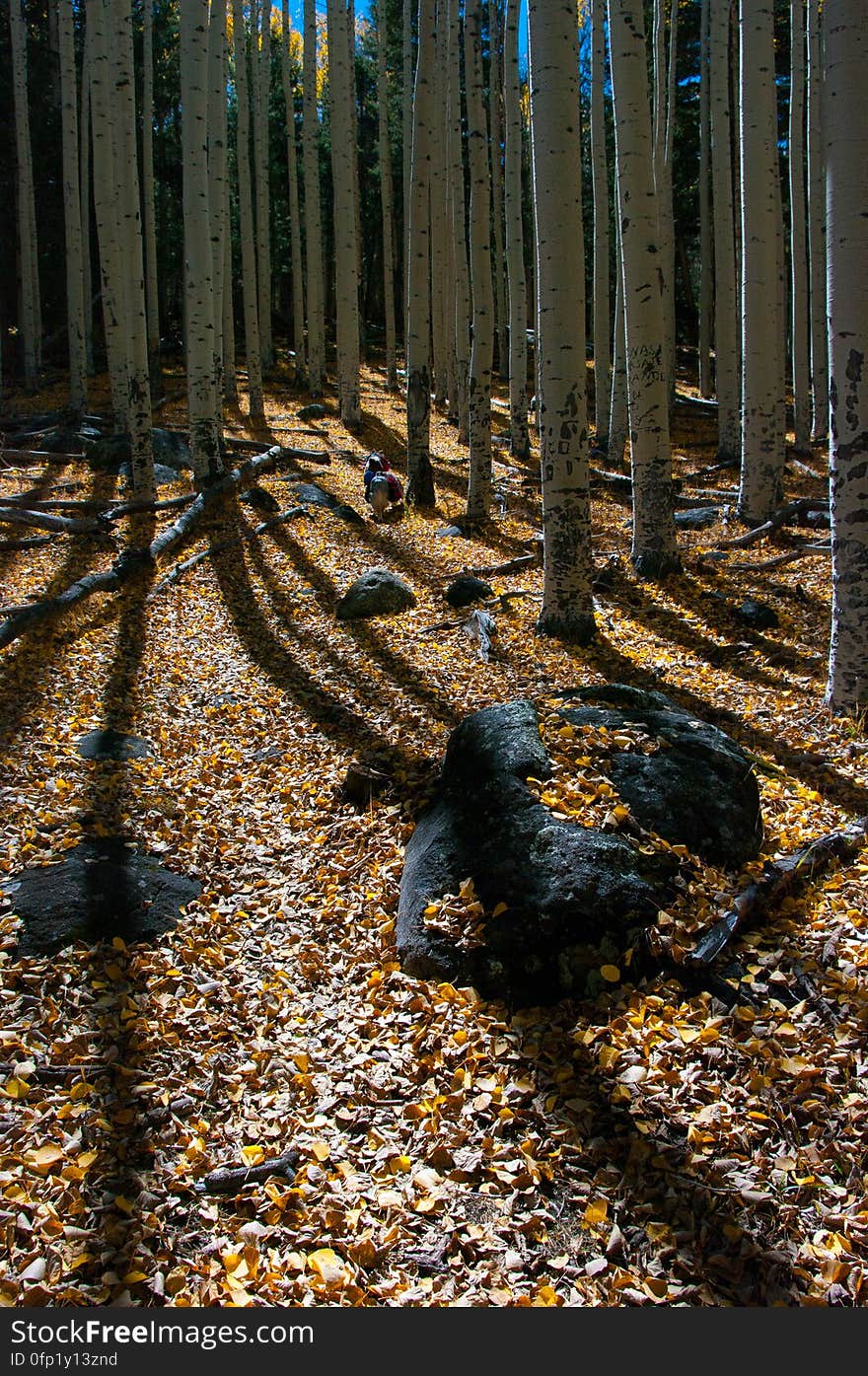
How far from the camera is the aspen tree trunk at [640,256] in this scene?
6.84m

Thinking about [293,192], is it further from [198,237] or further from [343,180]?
[198,237]

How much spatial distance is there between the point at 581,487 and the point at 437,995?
4.31 meters

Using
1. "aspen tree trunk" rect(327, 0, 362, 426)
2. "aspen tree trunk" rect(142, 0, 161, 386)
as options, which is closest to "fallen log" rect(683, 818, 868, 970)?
"aspen tree trunk" rect(327, 0, 362, 426)

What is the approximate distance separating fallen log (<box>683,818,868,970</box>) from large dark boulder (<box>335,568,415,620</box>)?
188 inches

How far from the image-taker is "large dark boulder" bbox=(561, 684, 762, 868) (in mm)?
3729

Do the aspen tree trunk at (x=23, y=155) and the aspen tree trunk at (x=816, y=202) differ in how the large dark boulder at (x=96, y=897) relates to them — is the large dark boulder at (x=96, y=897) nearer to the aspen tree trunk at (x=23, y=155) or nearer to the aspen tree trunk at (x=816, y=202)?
the aspen tree trunk at (x=816, y=202)

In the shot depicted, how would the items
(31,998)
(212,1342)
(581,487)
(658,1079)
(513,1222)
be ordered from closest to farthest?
(212,1342) < (513,1222) < (658,1079) < (31,998) < (581,487)

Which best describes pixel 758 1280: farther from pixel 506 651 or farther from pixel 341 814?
pixel 506 651

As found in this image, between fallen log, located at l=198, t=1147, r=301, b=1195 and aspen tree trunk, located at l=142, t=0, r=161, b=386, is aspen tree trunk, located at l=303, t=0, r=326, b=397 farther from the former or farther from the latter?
fallen log, located at l=198, t=1147, r=301, b=1195

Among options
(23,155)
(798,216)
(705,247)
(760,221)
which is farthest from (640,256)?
(23,155)

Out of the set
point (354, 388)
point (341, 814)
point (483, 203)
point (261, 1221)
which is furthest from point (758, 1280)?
point (354, 388)

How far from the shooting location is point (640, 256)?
7.12 meters

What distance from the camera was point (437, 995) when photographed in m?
3.29

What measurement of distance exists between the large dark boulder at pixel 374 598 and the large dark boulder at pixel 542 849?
365 cm
